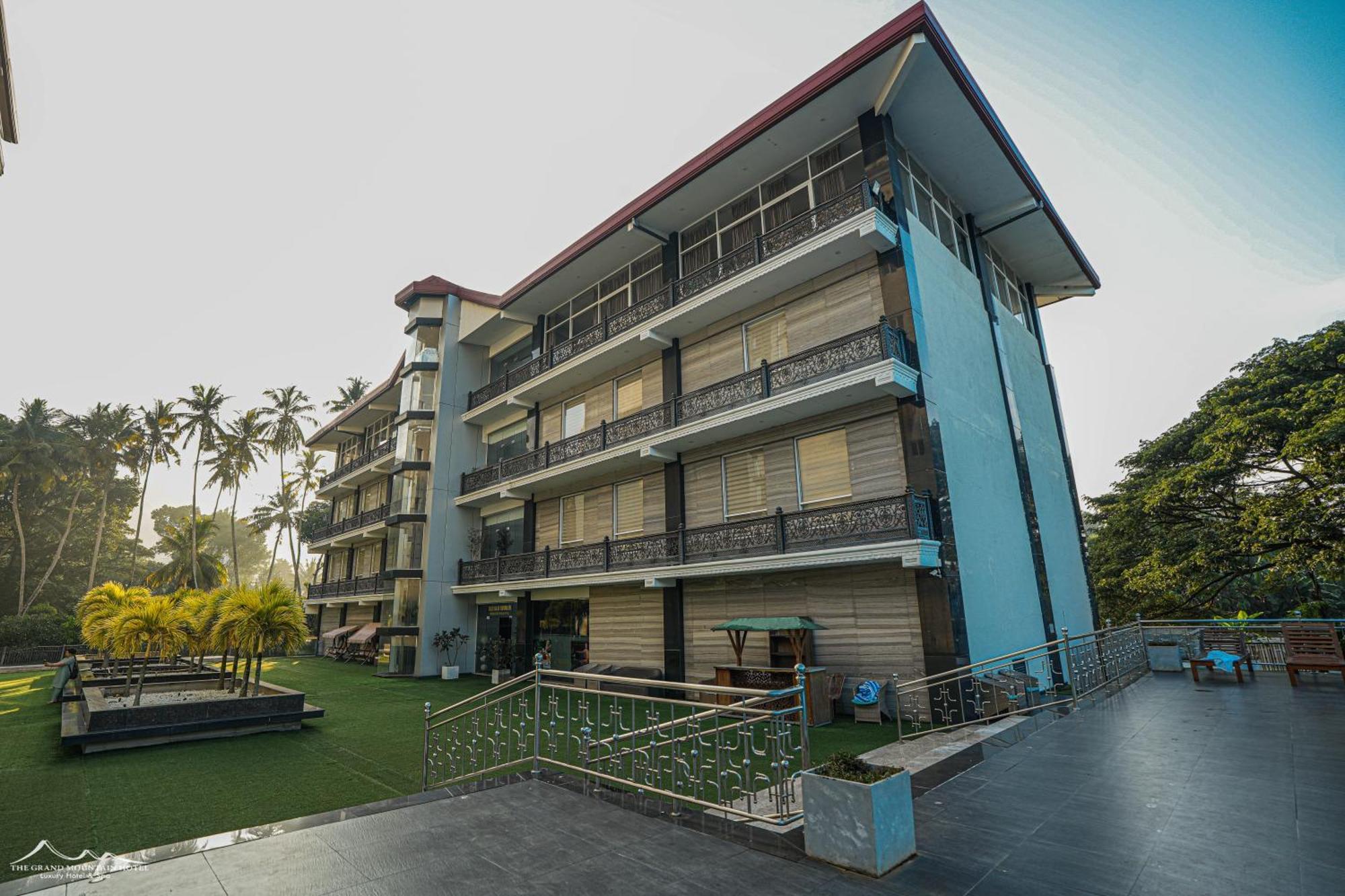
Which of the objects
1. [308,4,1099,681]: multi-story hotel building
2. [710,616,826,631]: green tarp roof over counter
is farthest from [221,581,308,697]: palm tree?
[710,616,826,631]: green tarp roof over counter

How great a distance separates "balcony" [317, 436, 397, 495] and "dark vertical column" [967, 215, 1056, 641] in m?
24.0

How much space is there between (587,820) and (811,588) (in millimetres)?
9056

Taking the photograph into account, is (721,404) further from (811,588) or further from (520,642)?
(520,642)

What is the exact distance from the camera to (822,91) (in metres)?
13.6

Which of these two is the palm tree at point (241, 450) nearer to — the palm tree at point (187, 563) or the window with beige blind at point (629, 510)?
the palm tree at point (187, 563)

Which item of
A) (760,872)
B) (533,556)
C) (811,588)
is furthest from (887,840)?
(533,556)

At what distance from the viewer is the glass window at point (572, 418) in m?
21.3

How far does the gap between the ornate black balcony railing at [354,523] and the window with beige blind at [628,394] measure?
42.2 ft

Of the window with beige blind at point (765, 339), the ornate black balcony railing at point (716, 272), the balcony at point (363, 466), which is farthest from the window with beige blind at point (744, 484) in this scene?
the balcony at point (363, 466)

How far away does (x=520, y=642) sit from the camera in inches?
837

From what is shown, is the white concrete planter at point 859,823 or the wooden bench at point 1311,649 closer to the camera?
the white concrete planter at point 859,823

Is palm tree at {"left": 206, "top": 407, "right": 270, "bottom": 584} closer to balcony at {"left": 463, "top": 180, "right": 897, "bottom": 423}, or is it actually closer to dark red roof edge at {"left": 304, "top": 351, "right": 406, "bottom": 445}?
dark red roof edge at {"left": 304, "top": 351, "right": 406, "bottom": 445}

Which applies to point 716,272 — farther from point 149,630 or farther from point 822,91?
point 149,630

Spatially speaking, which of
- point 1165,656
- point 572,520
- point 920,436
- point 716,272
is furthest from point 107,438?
point 1165,656
